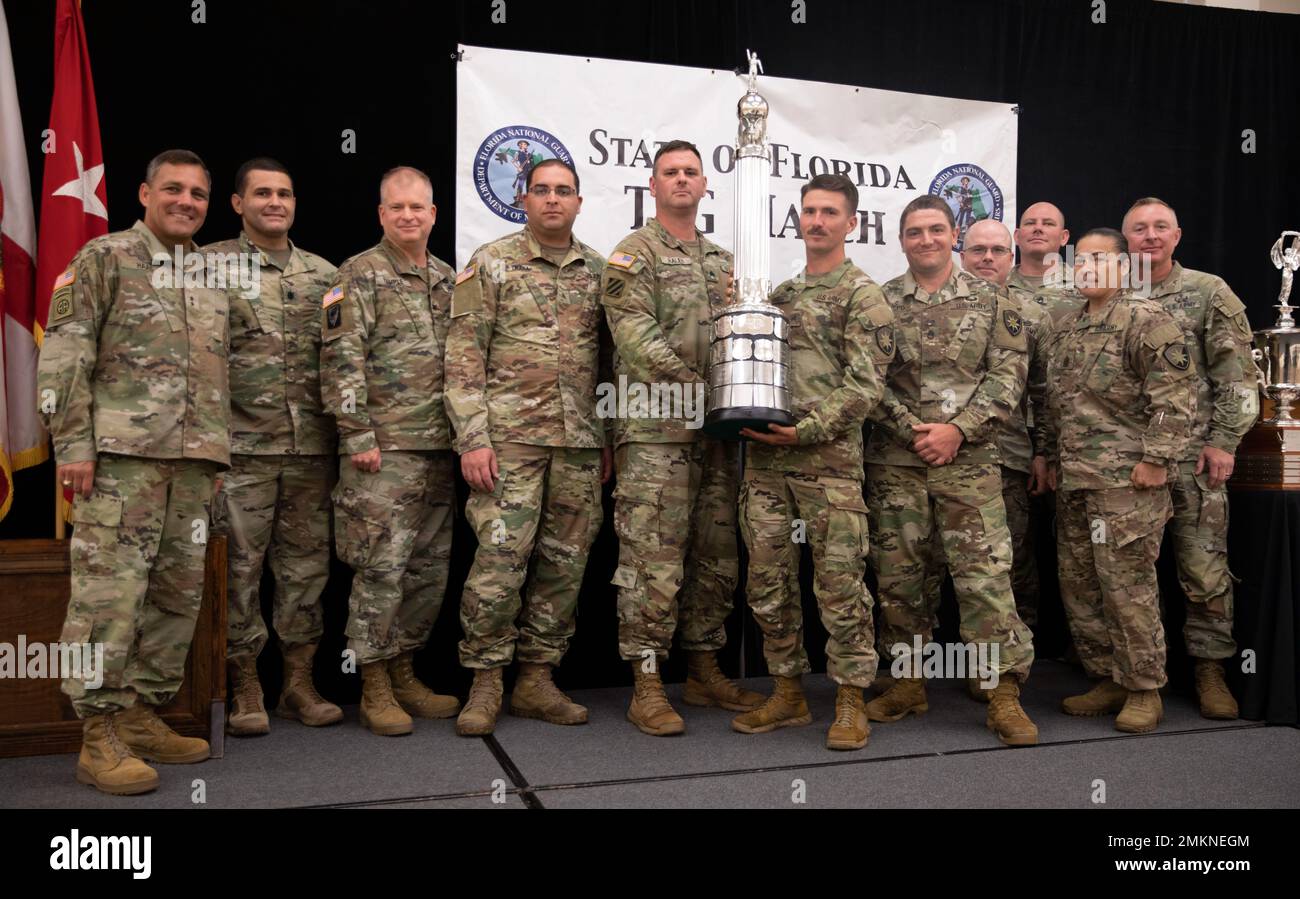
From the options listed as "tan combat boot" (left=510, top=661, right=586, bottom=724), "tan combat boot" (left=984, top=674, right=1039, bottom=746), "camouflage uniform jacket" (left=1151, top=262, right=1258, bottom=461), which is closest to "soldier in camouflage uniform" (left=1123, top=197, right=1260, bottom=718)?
"camouflage uniform jacket" (left=1151, top=262, right=1258, bottom=461)

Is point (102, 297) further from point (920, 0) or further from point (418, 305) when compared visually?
point (920, 0)

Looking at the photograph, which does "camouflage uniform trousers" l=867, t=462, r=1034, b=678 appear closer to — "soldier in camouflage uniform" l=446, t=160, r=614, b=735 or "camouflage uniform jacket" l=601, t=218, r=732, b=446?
"camouflage uniform jacket" l=601, t=218, r=732, b=446

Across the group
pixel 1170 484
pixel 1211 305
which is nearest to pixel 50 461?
pixel 1170 484

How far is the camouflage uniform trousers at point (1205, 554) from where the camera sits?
3.58 meters

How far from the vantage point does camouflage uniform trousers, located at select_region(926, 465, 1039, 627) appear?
3674 millimetres

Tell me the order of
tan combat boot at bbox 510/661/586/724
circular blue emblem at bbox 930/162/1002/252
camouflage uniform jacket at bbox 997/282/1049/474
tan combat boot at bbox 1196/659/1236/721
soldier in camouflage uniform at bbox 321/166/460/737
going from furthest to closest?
circular blue emblem at bbox 930/162/1002/252 → camouflage uniform jacket at bbox 997/282/1049/474 → tan combat boot at bbox 1196/659/1236/721 → tan combat boot at bbox 510/661/586/724 → soldier in camouflage uniform at bbox 321/166/460/737

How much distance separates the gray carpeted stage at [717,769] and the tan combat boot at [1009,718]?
39mm

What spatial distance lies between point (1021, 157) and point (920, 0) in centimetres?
87

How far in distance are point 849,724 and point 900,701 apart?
469 millimetres

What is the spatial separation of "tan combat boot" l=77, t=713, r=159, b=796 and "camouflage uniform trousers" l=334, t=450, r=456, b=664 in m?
0.76

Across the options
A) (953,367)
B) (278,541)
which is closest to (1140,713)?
(953,367)

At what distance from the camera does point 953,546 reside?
3.33 metres

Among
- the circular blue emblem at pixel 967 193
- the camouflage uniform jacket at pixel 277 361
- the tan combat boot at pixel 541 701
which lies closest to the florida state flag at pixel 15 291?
the camouflage uniform jacket at pixel 277 361
